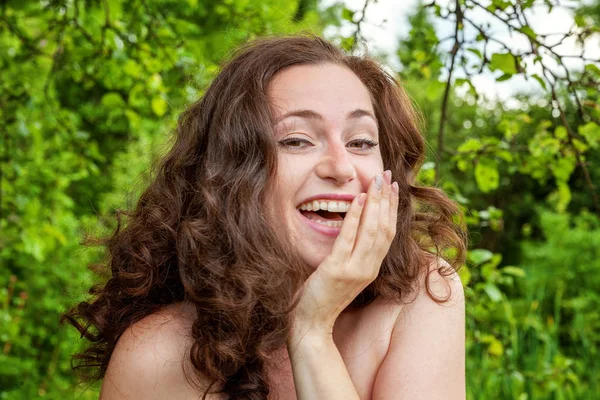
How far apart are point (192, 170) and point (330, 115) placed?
1.58 feet

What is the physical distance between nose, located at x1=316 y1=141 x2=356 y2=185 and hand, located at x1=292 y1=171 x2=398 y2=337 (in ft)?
0.22

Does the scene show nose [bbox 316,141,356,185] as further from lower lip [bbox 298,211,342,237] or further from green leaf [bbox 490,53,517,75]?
green leaf [bbox 490,53,517,75]

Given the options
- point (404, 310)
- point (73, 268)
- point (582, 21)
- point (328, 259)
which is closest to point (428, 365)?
point (404, 310)

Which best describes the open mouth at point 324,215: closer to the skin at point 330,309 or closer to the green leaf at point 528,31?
the skin at point 330,309

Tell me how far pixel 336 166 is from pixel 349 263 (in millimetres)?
259

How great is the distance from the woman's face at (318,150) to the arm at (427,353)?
33 centimetres

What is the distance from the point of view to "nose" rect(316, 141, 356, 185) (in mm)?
1911

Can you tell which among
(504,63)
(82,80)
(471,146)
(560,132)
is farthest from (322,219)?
(82,80)

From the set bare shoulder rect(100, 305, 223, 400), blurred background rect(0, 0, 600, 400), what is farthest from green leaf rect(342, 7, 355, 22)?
bare shoulder rect(100, 305, 223, 400)

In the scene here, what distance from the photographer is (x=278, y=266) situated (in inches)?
76.5

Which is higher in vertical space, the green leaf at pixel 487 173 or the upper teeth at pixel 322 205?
the green leaf at pixel 487 173

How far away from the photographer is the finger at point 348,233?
187cm

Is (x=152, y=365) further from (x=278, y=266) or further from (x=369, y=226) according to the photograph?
(x=369, y=226)

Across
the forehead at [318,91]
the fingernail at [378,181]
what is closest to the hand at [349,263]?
the fingernail at [378,181]
